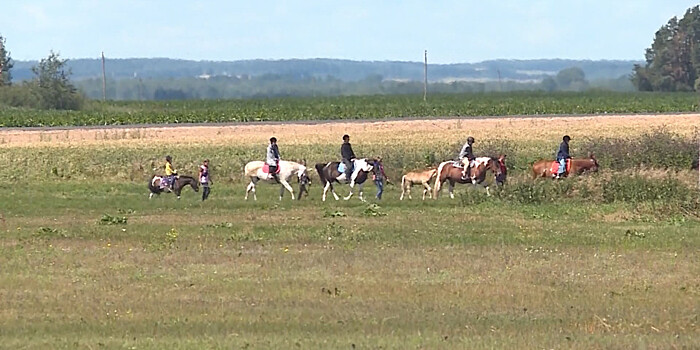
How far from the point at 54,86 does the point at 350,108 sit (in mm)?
25875

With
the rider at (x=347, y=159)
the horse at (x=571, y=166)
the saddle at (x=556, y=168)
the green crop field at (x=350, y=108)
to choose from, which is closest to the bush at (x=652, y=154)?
the horse at (x=571, y=166)

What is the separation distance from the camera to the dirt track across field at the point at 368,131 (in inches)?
2365

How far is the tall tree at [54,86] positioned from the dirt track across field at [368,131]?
112 ft

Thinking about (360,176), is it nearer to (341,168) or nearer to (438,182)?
(341,168)

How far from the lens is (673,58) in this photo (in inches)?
5059

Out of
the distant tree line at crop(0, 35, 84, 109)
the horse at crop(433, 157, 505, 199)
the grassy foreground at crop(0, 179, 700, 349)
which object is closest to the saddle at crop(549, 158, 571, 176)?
the horse at crop(433, 157, 505, 199)

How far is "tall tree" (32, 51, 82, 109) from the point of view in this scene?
103812 millimetres

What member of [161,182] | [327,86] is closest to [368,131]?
[161,182]

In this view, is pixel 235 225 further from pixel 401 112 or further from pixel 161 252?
pixel 401 112

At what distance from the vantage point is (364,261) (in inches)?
786

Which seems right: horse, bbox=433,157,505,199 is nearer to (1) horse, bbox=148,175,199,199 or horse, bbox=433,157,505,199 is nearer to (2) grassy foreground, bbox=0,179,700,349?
(2) grassy foreground, bbox=0,179,700,349

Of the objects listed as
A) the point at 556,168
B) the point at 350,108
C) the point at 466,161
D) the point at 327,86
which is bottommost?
the point at 350,108

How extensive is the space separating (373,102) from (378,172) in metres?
78.4

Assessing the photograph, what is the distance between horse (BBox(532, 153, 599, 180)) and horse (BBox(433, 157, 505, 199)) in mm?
2951
